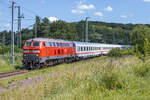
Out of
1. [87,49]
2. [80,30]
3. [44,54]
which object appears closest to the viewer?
[44,54]

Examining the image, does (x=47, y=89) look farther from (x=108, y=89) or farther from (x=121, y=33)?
(x=121, y=33)

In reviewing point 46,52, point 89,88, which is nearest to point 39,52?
point 46,52

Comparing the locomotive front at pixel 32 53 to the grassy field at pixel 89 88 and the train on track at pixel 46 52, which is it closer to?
the train on track at pixel 46 52

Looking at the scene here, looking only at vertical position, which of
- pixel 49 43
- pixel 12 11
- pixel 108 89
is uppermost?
pixel 12 11

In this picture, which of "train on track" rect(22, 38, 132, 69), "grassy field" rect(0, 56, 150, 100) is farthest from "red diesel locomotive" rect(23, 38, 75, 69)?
"grassy field" rect(0, 56, 150, 100)

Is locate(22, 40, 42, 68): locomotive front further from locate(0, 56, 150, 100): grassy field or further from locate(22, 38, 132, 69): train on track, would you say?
locate(0, 56, 150, 100): grassy field

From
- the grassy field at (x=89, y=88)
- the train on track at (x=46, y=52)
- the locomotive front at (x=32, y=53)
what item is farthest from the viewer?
the train on track at (x=46, y=52)

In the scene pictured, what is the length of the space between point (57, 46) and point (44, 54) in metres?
3.52

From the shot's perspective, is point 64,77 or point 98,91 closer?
point 98,91

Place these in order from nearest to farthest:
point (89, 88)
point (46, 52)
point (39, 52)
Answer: point (89, 88)
point (39, 52)
point (46, 52)

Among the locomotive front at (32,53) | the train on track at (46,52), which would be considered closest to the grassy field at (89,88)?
the train on track at (46,52)

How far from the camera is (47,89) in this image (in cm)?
820

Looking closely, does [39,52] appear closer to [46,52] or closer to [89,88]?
[46,52]

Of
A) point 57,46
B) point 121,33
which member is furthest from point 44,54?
point 121,33
